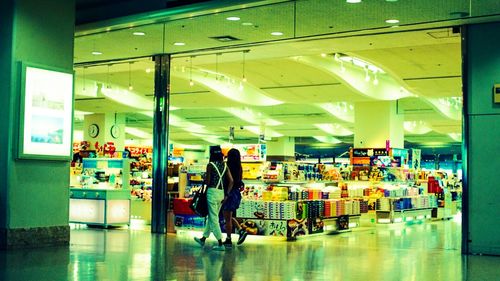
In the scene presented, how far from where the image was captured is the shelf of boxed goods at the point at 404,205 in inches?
714

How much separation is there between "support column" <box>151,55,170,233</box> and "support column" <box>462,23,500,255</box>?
5471mm

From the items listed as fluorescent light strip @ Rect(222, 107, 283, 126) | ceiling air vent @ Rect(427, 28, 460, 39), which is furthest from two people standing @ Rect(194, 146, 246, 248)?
fluorescent light strip @ Rect(222, 107, 283, 126)

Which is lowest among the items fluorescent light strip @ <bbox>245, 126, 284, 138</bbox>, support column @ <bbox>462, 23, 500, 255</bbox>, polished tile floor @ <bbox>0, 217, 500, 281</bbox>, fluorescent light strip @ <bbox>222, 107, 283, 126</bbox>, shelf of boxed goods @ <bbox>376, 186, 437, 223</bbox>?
polished tile floor @ <bbox>0, 217, 500, 281</bbox>

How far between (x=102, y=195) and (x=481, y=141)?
756 centimetres

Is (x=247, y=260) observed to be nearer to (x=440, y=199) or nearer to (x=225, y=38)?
(x=225, y=38)

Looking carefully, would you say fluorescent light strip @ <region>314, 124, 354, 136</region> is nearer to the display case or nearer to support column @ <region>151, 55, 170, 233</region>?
the display case

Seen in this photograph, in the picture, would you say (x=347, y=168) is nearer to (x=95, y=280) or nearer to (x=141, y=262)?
(x=141, y=262)

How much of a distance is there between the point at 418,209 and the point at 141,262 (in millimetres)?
13114

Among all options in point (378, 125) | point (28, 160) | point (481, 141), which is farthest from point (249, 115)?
point (28, 160)

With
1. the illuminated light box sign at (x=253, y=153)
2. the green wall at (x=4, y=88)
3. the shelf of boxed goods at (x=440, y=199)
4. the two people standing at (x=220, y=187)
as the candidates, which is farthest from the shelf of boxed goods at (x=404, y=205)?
the green wall at (x=4, y=88)

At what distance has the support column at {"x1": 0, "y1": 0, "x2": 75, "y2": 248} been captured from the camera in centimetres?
953

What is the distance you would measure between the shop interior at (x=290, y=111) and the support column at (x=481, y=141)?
655mm

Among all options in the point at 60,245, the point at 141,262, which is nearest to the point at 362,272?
the point at 141,262

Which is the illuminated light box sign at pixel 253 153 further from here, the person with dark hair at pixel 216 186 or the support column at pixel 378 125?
the support column at pixel 378 125
